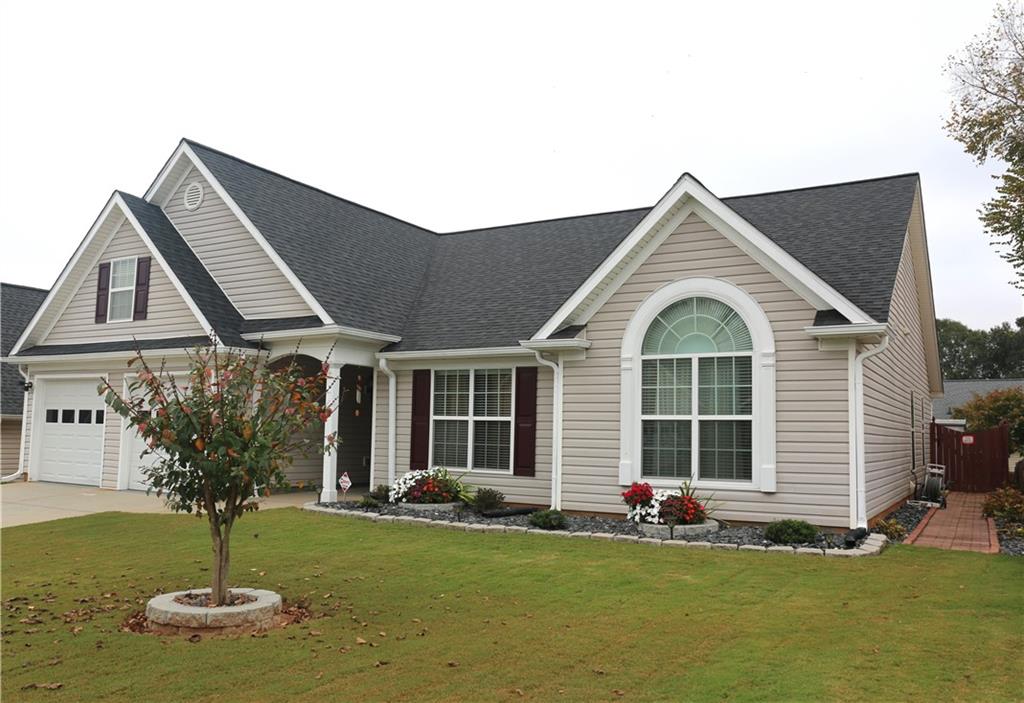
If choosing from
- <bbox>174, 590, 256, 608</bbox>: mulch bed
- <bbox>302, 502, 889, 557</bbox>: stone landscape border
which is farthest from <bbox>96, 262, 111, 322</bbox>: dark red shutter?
<bbox>174, 590, 256, 608</bbox>: mulch bed

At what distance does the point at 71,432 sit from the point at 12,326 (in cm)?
731

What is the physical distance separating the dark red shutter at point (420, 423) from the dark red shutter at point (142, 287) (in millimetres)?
6783

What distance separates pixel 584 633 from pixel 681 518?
5297mm

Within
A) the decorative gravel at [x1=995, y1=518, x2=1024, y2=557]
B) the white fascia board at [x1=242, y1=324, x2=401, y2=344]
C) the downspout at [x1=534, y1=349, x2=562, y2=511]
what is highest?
the white fascia board at [x1=242, y1=324, x2=401, y2=344]

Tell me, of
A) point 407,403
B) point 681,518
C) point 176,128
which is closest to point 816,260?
point 681,518

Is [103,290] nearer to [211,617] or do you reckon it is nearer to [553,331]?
[553,331]

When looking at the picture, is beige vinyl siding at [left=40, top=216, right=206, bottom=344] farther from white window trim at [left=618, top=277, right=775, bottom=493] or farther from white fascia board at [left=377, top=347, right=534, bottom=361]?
white window trim at [left=618, top=277, right=775, bottom=493]

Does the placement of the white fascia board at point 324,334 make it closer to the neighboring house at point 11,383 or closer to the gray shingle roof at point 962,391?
the neighboring house at point 11,383

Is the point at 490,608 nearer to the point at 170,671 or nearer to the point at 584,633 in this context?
the point at 584,633

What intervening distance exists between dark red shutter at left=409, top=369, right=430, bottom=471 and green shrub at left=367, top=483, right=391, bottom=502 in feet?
2.57

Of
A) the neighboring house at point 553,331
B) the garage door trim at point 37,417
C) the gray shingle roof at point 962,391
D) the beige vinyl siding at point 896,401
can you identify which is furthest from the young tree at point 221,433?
the gray shingle roof at point 962,391

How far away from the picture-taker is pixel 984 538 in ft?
38.9

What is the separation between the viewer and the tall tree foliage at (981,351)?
2825 inches

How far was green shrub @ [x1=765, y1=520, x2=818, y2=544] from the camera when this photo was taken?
10594 millimetres
